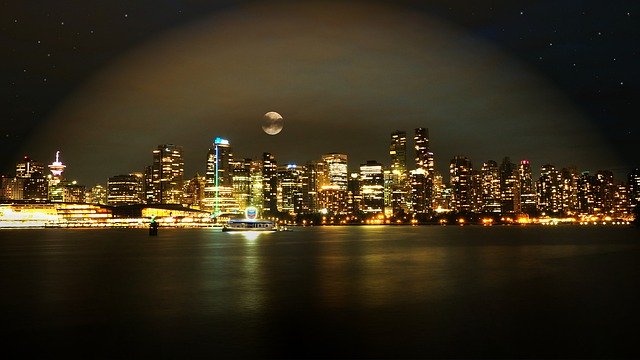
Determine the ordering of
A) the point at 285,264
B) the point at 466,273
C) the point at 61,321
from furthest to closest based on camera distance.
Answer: the point at 285,264 → the point at 466,273 → the point at 61,321

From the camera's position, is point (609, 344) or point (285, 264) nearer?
point (609, 344)

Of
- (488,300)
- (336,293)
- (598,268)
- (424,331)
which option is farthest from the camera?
(598,268)

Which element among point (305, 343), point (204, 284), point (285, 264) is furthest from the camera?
point (285, 264)

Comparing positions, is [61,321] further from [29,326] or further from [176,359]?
[176,359]

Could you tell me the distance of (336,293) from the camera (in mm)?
35625

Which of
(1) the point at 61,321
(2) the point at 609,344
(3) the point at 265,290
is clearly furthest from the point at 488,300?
(1) the point at 61,321

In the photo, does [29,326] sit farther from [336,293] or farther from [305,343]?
[336,293]

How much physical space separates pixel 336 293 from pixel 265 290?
5347 millimetres

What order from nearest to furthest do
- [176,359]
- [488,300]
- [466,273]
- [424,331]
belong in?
[176,359] < [424,331] < [488,300] < [466,273]

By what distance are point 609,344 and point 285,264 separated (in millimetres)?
42033

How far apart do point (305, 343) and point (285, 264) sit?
39701mm

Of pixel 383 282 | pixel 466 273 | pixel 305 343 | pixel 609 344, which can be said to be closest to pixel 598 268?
pixel 466 273

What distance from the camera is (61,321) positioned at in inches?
1025

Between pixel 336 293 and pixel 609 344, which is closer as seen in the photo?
pixel 609 344
